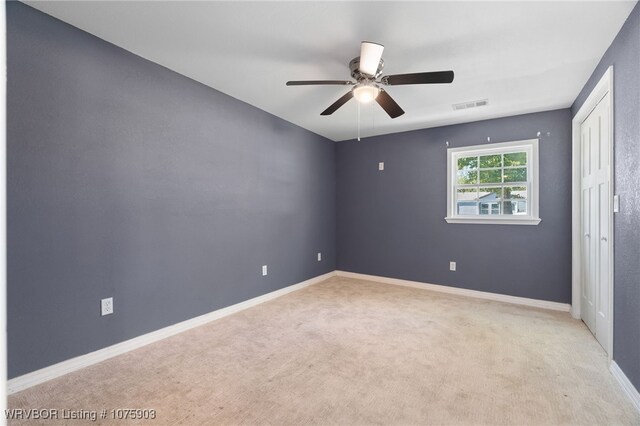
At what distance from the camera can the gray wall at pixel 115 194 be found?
194 centimetres

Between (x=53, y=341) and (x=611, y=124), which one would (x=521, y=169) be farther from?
(x=53, y=341)

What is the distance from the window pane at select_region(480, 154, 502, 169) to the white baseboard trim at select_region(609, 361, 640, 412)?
2.58 m

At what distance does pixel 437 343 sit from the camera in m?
2.59

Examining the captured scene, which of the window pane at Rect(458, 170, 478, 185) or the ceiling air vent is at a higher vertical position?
the ceiling air vent

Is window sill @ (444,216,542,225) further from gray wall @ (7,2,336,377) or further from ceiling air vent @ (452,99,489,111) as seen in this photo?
gray wall @ (7,2,336,377)

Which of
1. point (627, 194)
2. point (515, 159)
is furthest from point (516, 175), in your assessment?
point (627, 194)

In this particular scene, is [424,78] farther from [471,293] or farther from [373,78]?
[471,293]

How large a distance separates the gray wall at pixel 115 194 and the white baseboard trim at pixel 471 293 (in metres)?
2.02

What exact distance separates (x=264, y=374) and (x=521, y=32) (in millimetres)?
3023

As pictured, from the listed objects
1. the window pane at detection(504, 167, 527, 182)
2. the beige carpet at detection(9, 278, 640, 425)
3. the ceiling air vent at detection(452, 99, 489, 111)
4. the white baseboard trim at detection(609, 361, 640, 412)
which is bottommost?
the beige carpet at detection(9, 278, 640, 425)

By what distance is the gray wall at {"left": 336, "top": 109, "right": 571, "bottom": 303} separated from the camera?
141 inches

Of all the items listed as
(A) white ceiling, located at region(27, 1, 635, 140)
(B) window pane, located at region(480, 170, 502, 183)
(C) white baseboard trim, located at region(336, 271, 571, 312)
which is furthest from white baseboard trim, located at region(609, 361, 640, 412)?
(B) window pane, located at region(480, 170, 502, 183)

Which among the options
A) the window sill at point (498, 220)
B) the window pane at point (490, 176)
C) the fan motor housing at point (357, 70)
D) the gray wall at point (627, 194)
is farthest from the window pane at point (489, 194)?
the fan motor housing at point (357, 70)

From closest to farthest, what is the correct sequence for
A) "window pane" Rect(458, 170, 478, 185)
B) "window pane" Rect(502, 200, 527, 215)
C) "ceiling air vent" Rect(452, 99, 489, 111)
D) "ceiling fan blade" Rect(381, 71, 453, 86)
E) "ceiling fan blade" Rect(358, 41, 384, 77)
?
"ceiling fan blade" Rect(358, 41, 384, 77)
"ceiling fan blade" Rect(381, 71, 453, 86)
"ceiling air vent" Rect(452, 99, 489, 111)
"window pane" Rect(502, 200, 527, 215)
"window pane" Rect(458, 170, 478, 185)
